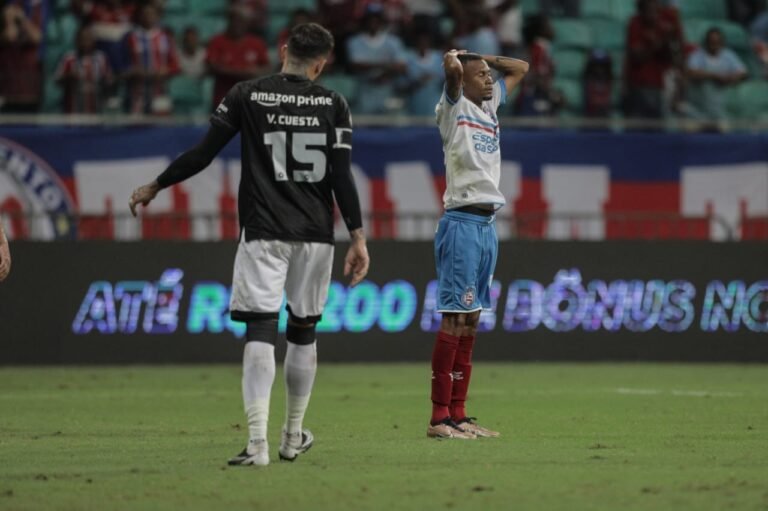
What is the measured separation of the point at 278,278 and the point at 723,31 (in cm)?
1491

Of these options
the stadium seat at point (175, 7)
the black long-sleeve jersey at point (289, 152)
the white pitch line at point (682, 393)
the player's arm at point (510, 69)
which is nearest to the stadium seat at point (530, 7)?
the stadium seat at point (175, 7)

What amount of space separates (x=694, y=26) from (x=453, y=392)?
1304 cm

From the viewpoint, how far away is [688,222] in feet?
61.5

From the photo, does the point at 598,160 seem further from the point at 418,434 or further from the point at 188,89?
the point at 418,434

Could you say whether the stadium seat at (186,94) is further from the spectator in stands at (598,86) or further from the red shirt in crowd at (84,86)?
the spectator in stands at (598,86)

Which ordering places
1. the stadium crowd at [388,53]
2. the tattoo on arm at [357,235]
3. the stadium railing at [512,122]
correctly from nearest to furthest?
the tattoo on arm at [357,235]
the stadium railing at [512,122]
the stadium crowd at [388,53]

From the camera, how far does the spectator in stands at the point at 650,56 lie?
19.5m

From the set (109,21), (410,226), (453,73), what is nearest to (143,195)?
(453,73)

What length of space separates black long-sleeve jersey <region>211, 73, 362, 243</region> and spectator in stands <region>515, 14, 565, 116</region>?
1088 centimetres

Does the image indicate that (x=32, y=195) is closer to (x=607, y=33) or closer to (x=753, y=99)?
(x=607, y=33)

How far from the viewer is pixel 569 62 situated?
20516mm

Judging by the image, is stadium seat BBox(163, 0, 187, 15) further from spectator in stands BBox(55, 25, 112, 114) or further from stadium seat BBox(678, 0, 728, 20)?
stadium seat BBox(678, 0, 728, 20)

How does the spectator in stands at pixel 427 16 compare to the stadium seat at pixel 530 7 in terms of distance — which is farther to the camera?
the stadium seat at pixel 530 7

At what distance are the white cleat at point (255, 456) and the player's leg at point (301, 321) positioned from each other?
1.04 ft
